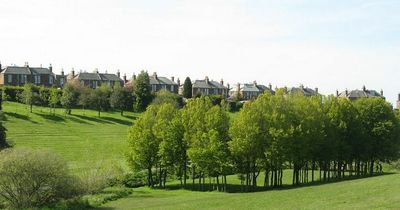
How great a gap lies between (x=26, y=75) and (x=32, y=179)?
4188 inches

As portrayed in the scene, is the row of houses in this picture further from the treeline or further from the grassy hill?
the treeline

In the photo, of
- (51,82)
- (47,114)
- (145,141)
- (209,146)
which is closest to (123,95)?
(47,114)

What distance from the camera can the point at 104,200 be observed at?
2169 inches

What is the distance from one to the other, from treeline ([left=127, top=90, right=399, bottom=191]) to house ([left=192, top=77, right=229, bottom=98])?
352 feet

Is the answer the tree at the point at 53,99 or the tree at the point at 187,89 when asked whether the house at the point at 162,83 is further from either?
the tree at the point at 53,99

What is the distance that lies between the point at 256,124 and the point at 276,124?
8.00ft

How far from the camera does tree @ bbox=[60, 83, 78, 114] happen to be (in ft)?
381

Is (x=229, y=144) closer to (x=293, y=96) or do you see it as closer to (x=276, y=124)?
(x=276, y=124)

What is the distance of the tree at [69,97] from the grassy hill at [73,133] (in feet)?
6.22

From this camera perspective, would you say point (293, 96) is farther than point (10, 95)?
No

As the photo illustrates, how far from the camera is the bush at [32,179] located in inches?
1955

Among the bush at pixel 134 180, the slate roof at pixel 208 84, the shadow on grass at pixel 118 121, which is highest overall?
the slate roof at pixel 208 84

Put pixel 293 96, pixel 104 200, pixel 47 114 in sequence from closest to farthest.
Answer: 1. pixel 104 200
2. pixel 293 96
3. pixel 47 114

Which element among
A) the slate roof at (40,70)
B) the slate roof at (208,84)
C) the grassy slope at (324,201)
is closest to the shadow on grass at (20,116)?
the slate roof at (40,70)
